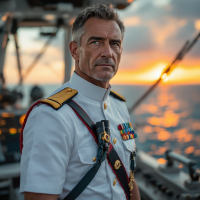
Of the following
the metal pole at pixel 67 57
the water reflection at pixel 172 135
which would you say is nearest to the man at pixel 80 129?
the metal pole at pixel 67 57

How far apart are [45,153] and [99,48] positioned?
593 millimetres

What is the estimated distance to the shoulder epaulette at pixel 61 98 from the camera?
1.18 metres

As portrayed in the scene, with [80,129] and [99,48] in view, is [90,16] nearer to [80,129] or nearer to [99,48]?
[99,48]

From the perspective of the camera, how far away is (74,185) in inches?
45.4

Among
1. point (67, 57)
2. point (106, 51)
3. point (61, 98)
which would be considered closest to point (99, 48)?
point (106, 51)

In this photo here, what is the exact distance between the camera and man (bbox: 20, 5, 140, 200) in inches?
40.7

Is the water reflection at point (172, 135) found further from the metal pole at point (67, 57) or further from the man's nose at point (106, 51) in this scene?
the man's nose at point (106, 51)

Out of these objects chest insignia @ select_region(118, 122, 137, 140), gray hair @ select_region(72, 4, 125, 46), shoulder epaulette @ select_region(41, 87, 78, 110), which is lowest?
chest insignia @ select_region(118, 122, 137, 140)

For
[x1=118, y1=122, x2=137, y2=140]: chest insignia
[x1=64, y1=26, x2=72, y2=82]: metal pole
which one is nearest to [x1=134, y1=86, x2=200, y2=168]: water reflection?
[x1=64, y1=26, x2=72, y2=82]: metal pole

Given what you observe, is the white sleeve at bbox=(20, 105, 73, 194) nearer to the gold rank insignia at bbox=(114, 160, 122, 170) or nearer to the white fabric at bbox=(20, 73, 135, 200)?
the white fabric at bbox=(20, 73, 135, 200)

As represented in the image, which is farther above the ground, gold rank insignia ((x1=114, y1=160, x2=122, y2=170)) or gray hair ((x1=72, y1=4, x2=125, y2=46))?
gray hair ((x1=72, y1=4, x2=125, y2=46))

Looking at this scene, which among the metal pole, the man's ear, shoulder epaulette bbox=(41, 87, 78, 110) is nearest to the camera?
shoulder epaulette bbox=(41, 87, 78, 110)

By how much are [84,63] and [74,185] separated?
2.08 ft

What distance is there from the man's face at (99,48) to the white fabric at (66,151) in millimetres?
144
